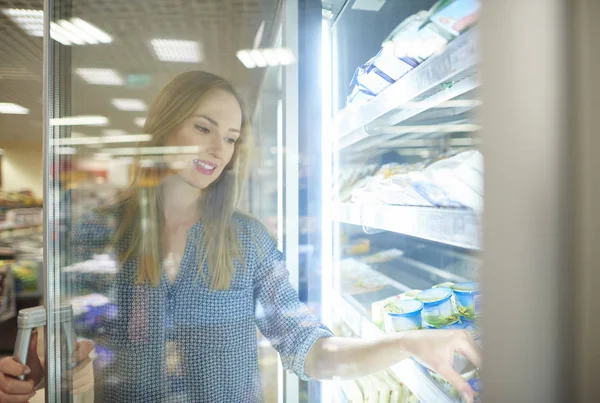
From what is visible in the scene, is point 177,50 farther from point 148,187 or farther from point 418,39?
point 418,39

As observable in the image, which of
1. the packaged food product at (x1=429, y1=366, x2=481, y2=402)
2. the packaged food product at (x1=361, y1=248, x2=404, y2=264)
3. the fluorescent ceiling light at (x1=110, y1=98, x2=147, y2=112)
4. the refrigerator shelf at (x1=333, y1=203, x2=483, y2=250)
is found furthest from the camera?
the packaged food product at (x1=361, y1=248, x2=404, y2=264)

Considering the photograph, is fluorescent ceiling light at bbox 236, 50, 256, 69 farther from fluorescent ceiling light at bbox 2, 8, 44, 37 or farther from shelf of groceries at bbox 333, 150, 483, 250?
fluorescent ceiling light at bbox 2, 8, 44, 37

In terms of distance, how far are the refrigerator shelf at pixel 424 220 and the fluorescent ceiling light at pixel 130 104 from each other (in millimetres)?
618

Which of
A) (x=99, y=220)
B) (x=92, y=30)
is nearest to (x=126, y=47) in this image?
(x=92, y=30)

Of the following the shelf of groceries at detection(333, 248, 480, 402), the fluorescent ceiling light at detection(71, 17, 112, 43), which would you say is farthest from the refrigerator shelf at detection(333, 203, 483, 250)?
the fluorescent ceiling light at detection(71, 17, 112, 43)

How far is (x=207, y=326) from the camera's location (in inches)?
44.1

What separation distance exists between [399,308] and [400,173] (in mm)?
399

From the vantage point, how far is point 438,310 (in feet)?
3.56

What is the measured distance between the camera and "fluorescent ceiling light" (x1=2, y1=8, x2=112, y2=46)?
1154mm

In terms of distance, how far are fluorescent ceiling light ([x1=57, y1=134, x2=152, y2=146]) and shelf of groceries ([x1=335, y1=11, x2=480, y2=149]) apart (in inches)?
22.1

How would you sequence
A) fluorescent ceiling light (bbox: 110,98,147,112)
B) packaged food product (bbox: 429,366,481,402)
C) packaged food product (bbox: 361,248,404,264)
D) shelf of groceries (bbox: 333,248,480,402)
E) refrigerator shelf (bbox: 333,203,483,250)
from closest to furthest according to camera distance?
refrigerator shelf (bbox: 333,203,483,250)
packaged food product (bbox: 429,366,481,402)
shelf of groceries (bbox: 333,248,480,402)
fluorescent ceiling light (bbox: 110,98,147,112)
packaged food product (bbox: 361,248,404,264)

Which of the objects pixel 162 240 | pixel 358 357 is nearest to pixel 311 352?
pixel 358 357

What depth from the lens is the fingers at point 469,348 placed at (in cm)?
92

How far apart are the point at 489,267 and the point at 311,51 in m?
0.74
